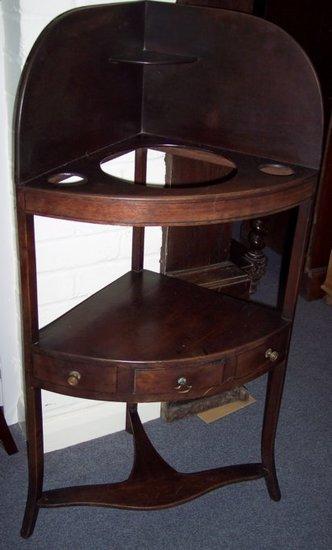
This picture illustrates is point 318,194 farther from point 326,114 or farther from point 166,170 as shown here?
point 166,170

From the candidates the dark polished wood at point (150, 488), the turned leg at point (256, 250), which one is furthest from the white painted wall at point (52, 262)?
the turned leg at point (256, 250)

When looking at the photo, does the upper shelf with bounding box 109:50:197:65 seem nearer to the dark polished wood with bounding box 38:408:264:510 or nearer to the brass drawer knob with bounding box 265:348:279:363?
the brass drawer knob with bounding box 265:348:279:363

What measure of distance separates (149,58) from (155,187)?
0.31 metres

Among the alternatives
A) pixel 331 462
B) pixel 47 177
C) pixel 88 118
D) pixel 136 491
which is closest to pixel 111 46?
pixel 88 118

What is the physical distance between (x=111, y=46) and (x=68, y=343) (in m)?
0.62

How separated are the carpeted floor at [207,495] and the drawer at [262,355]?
0.50 m

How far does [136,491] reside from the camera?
1.37m

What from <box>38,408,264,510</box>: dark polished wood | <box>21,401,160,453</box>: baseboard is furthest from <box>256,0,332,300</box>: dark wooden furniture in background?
<box>38,408,264,510</box>: dark polished wood

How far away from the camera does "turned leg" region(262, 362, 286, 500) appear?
136 cm

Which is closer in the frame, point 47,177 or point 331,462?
point 47,177

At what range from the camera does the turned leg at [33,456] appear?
3.91 ft

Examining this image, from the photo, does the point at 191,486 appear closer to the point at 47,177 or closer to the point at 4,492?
the point at 4,492

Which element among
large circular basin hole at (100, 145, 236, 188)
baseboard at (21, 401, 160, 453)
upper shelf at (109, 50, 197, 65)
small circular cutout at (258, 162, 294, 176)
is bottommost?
baseboard at (21, 401, 160, 453)

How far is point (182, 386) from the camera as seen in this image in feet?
3.72
